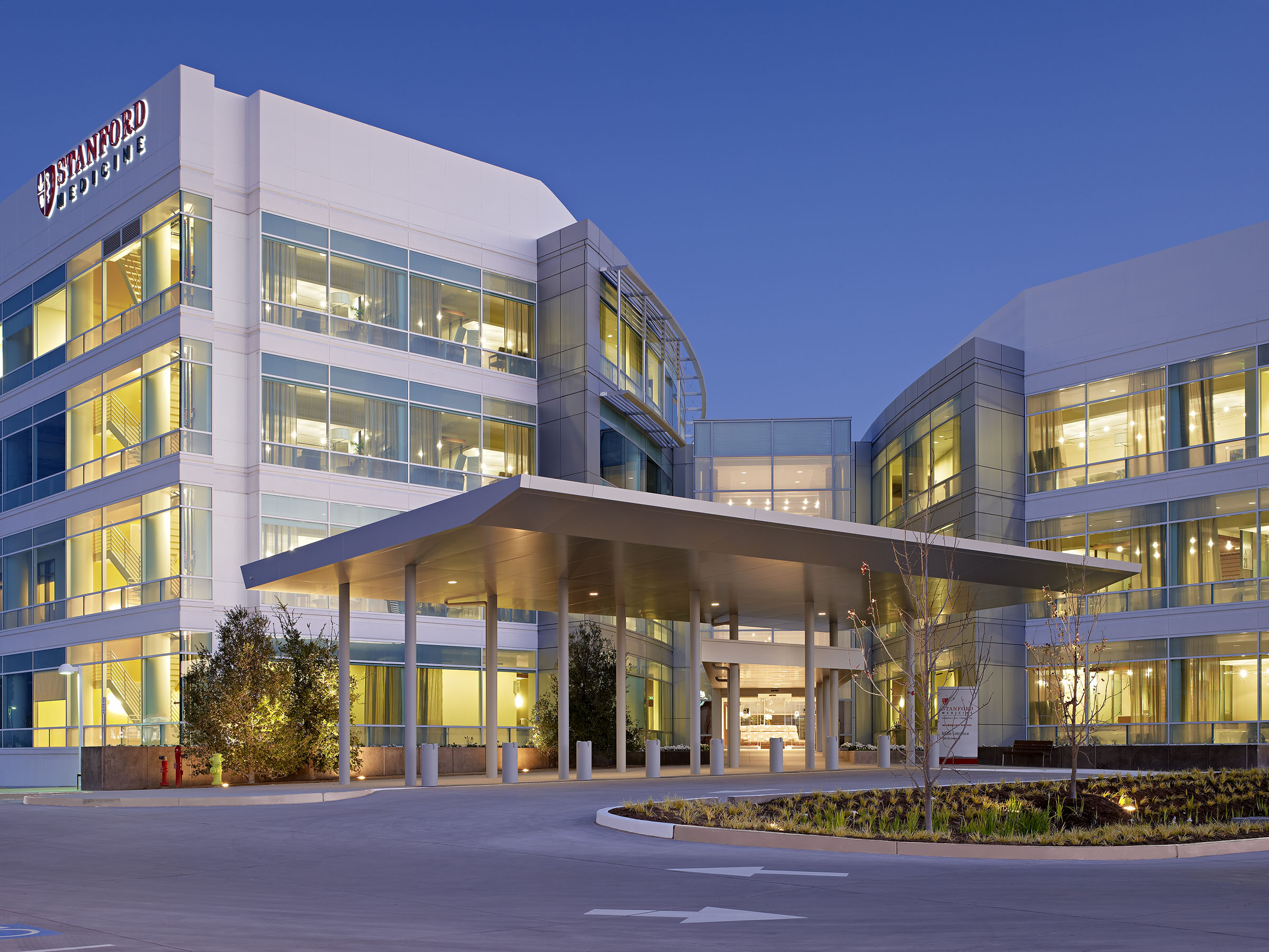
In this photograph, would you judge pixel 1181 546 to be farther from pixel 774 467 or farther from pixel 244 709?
pixel 244 709

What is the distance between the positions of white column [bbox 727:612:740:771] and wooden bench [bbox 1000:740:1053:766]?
28.6 feet

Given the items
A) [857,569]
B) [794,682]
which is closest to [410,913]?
[857,569]

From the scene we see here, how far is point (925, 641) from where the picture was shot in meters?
15.4

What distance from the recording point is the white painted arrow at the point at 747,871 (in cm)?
1171

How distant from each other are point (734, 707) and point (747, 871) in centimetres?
2386

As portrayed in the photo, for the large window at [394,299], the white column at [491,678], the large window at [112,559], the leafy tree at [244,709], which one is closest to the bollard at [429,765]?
the white column at [491,678]

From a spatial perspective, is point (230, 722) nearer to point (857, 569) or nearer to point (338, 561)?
point (338, 561)

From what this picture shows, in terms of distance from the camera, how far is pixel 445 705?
4209 centimetres

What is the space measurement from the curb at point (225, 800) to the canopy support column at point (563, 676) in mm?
6344

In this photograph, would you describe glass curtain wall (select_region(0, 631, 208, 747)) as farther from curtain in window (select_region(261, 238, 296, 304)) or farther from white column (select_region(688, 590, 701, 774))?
white column (select_region(688, 590, 701, 774))

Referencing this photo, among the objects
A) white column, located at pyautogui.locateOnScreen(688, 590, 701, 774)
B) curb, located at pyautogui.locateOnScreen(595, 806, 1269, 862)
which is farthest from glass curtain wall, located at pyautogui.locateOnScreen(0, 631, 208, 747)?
curb, located at pyautogui.locateOnScreen(595, 806, 1269, 862)

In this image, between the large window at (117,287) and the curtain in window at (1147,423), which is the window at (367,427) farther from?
the curtain in window at (1147,423)

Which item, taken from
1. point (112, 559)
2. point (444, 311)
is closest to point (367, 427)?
point (444, 311)

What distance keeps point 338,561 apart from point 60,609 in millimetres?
19489
